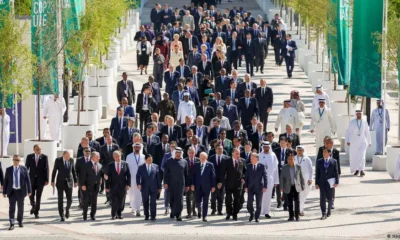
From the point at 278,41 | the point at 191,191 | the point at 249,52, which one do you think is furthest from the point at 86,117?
the point at 278,41

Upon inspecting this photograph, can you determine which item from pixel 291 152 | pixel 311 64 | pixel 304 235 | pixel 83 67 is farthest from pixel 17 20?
pixel 311 64

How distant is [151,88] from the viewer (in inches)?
1523

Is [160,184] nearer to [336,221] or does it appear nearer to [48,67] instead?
[336,221]

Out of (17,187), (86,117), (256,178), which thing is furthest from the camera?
(86,117)

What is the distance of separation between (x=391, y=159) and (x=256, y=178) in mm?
5554

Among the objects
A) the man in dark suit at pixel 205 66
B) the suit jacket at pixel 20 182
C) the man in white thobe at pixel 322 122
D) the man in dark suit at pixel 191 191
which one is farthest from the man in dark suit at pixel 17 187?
the man in dark suit at pixel 205 66

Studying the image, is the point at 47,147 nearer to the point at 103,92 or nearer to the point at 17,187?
the point at 17,187

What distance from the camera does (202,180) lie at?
1141 inches

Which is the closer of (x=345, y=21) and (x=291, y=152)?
(x=291, y=152)

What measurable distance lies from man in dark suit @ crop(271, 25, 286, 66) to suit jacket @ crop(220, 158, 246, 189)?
73.5ft

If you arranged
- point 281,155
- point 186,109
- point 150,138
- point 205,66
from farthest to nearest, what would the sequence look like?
point 205,66
point 186,109
point 150,138
point 281,155

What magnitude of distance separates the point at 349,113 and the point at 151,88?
5.00m

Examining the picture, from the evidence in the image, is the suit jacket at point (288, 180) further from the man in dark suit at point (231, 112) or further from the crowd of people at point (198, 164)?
the man in dark suit at point (231, 112)

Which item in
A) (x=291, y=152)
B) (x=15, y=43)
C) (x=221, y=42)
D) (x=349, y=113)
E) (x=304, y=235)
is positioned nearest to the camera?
(x=304, y=235)
